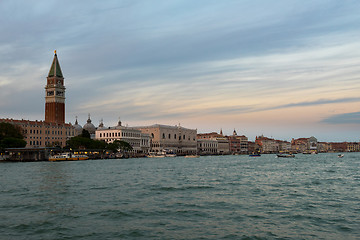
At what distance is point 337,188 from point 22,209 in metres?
17.5

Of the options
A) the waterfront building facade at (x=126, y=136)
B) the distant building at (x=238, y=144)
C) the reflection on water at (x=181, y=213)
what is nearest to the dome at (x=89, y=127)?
the waterfront building facade at (x=126, y=136)

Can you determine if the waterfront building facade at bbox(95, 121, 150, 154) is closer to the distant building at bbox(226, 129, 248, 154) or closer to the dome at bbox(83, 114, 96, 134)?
the dome at bbox(83, 114, 96, 134)

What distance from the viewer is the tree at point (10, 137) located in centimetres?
7188

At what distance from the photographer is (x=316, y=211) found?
1538 centimetres

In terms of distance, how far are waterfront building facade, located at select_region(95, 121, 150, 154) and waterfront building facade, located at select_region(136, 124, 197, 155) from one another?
5.82 m

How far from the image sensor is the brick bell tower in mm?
119688

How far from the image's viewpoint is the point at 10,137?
73625 millimetres

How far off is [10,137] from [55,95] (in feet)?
161

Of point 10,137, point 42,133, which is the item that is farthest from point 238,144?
point 10,137

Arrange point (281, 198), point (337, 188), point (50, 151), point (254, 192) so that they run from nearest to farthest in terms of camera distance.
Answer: point (281, 198) → point (254, 192) → point (337, 188) → point (50, 151)

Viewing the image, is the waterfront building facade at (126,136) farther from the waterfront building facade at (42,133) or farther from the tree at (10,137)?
the tree at (10,137)

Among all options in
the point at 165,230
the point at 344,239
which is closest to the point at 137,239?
the point at 165,230

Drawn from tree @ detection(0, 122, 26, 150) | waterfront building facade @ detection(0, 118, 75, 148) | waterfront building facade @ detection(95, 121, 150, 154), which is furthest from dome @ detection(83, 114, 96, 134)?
tree @ detection(0, 122, 26, 150)

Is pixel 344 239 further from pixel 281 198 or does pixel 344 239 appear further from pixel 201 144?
pixel 201 144
